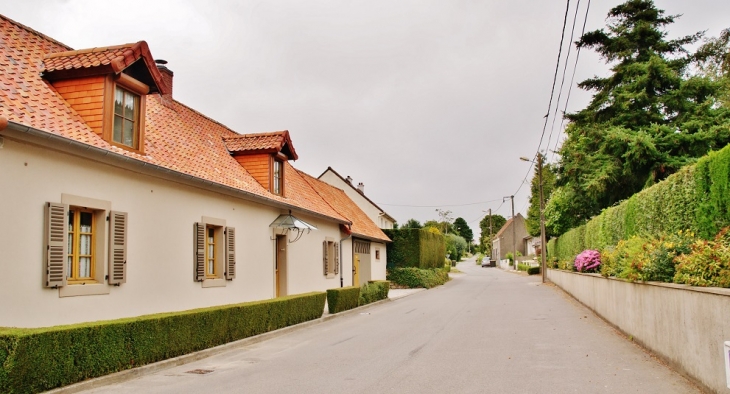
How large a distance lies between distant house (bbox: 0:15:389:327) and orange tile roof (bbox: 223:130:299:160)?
0.79 metres

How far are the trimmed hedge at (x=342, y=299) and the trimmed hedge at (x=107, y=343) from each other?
18.4 ft

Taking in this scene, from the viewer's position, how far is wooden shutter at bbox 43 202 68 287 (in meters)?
8.90

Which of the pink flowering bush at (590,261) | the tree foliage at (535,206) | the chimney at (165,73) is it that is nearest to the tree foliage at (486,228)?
the tree foliage at (535,206)

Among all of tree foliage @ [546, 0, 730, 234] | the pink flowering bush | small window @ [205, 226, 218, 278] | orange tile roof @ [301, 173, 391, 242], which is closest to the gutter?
small window @ [205, 226, 218, 278]

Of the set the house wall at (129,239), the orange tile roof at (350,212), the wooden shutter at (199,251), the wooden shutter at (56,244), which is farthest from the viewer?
the orange tile roof at (350,212)

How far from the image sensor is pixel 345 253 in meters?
27.4

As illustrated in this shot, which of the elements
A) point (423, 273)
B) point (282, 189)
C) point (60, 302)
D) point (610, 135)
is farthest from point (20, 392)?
point (423, 273)

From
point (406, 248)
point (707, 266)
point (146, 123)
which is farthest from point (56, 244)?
point (406, 248)

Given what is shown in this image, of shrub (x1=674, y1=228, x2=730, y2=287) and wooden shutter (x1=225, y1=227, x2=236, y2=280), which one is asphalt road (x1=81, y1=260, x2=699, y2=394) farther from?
wooden shutter (x1=225, y1=227, x2=236, y2=280)

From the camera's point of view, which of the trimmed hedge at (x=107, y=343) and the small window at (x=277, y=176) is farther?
the small window at (x=277, y=176)

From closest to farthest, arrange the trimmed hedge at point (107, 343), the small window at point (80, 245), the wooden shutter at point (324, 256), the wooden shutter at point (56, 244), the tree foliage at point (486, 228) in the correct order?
the trimmed hedge at point (107, 343) → the wooden shutter at point (56, 244) → the small window at point (80, 245) → the wooden shutter at point (324, 256) → the tree foliage at point (486, 228)

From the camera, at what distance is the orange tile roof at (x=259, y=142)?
18.9 m

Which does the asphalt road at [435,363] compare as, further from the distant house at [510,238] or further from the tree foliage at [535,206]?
the distant house at [510,238]

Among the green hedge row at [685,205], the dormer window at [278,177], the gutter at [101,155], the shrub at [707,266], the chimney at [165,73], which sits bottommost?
the shrub at [707,266]
